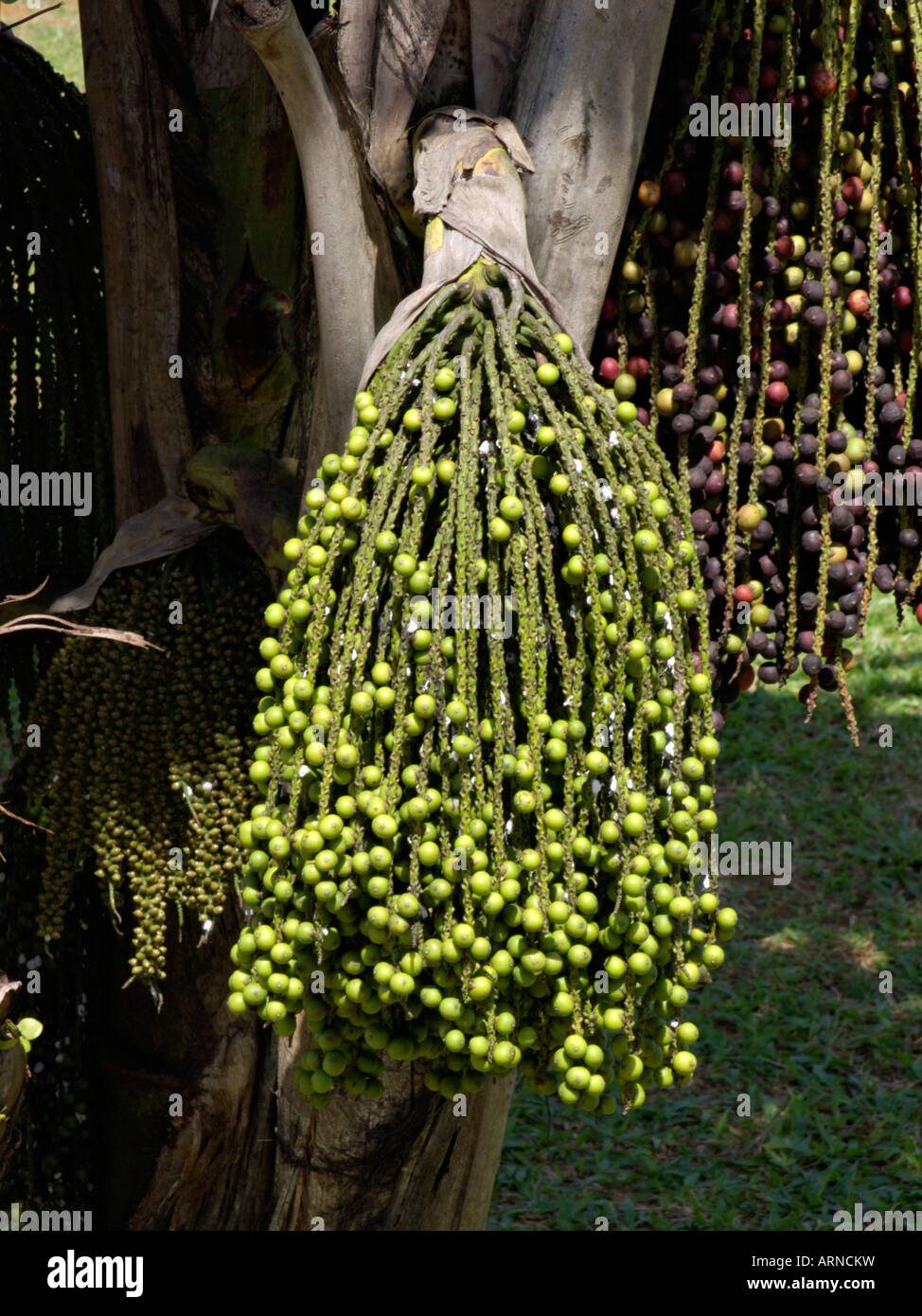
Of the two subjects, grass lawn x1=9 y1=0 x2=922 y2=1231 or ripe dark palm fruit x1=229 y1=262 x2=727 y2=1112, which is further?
grass lawn x1=9 y1=0 x2=922 y2=1231

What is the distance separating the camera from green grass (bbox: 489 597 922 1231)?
383cm

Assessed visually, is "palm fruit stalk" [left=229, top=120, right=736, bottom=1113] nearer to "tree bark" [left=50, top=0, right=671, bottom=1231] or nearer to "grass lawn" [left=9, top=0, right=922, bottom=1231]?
"tree bark" [left=50, top=0, right=671, bottom=1231]

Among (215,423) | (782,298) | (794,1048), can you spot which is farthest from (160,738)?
(794,1048)

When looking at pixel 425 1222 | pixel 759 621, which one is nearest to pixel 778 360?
pixel 759 621

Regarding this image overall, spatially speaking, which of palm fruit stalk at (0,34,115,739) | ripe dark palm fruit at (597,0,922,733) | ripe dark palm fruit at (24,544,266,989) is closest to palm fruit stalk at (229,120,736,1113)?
ripe dark palm fruit at (597,0,922,733)

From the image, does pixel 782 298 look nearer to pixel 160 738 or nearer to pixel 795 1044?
pixel 160 738

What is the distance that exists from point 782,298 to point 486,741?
0.88 metres

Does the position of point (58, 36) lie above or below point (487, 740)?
above

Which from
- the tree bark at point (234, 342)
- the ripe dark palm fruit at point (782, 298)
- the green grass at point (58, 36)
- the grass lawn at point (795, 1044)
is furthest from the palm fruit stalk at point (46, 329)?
the green grass at point (58, 36)

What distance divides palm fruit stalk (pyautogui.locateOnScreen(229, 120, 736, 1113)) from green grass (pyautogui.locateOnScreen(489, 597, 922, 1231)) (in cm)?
202

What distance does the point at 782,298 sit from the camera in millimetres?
1877

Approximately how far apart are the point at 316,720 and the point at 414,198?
66 centimetres

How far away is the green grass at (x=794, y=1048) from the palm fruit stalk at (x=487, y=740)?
2.02 m

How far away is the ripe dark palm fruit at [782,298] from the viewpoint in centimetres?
182
